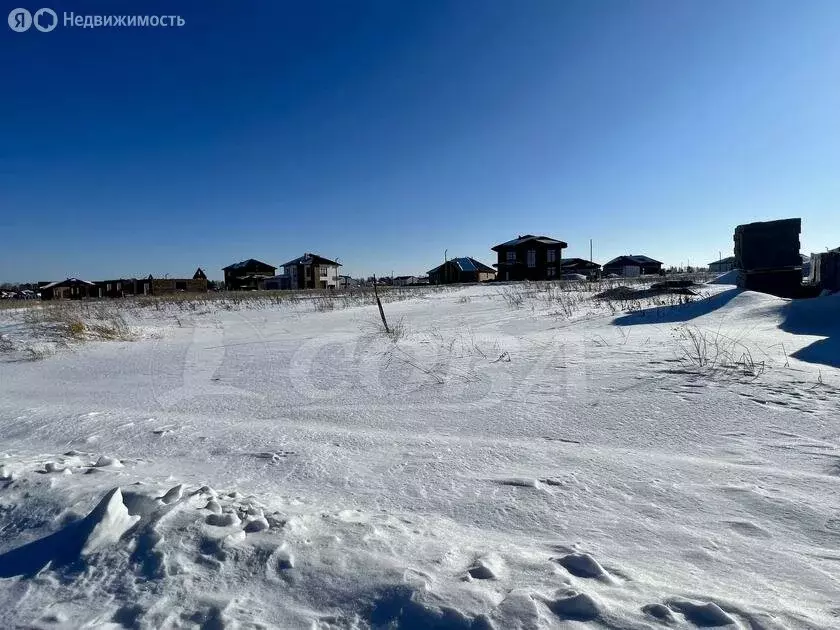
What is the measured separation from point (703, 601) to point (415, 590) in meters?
0.81

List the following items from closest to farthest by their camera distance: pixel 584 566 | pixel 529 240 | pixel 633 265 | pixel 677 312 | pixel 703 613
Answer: pixel 703 613 < pixel 584 566 < pixel 677 312 < pixel 529 240 < pixel 633 265

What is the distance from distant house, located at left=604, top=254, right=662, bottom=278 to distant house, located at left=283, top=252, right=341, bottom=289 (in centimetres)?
4067

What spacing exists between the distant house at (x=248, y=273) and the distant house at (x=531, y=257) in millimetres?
31691

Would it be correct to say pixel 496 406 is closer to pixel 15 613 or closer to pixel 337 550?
pixel 337 550

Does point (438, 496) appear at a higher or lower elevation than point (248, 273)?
lower

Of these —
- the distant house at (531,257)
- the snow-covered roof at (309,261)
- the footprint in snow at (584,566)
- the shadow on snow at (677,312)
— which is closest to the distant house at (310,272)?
the snow-covered roof at (309,261)

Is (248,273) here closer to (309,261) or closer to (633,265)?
(309,261)

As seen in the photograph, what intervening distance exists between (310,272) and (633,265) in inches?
1874

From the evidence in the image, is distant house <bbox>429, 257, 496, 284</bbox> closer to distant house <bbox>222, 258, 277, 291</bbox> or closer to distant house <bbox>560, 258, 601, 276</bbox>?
distant house <bbox>560, 258, 601, 276</bbox>

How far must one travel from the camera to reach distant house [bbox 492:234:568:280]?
148ft

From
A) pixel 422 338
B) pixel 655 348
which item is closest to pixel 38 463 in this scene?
pixel 422 338

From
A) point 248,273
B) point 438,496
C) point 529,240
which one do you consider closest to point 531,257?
point 529,240

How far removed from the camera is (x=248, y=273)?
5938cm

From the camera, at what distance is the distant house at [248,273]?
55959 mm
